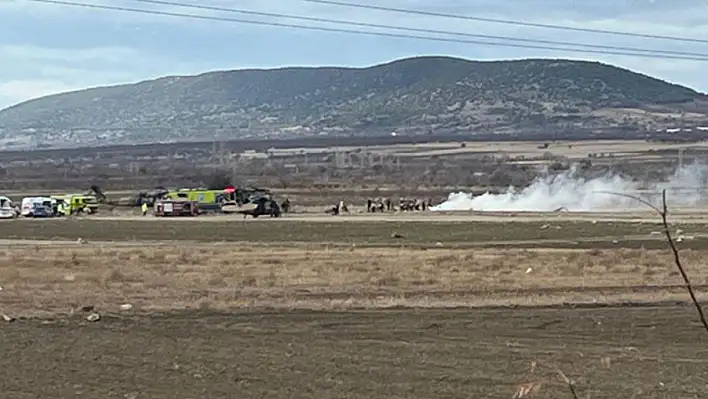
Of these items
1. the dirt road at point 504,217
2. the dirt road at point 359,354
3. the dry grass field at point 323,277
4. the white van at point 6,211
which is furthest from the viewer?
the white van at point 6,211

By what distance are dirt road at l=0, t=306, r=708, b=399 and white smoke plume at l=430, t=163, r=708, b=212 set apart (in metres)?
77.4

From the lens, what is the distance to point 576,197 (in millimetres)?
118875

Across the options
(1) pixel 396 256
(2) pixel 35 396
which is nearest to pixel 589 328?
(2) pixel 35 396

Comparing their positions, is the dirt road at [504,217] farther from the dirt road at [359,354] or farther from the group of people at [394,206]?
the dirt road at [359,354]

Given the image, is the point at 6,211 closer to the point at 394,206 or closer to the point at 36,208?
the point at 36,208

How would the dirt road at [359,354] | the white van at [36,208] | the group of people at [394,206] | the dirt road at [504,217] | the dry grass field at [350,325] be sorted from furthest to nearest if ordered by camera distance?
the group of people at [394,206], the white van at [36,208], the dirt road at [504,217], the dry grass field at [350,325], the dirt road at [359,354]

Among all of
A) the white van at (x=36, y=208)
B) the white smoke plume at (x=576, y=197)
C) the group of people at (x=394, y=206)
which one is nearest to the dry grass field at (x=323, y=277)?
the white van at (x=36, y=208)

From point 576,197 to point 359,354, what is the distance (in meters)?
96.6

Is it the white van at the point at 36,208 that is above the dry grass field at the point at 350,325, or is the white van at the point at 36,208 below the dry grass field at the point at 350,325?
below

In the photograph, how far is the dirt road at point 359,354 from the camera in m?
20.2

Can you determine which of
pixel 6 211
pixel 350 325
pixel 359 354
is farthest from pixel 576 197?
pixel 359 354

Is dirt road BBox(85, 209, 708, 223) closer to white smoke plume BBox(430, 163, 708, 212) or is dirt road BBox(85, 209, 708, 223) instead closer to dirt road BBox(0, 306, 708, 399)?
white smoke plume BBox(430, 163, 708, 212)

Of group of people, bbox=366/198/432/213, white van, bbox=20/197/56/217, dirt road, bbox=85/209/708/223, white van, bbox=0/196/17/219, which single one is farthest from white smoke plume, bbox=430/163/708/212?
white van, bbox=0/196/17/219

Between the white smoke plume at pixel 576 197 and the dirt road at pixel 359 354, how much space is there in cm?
7737
